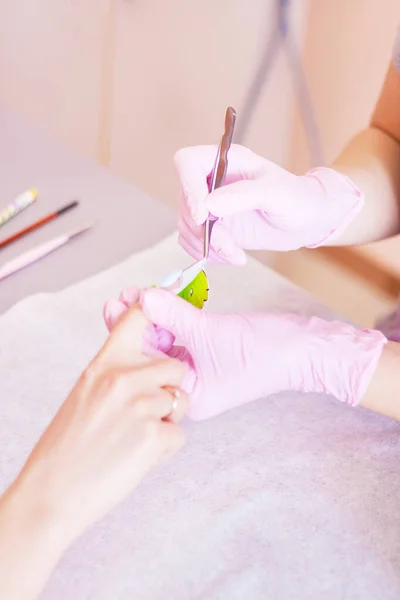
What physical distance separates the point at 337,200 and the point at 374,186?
8 centimetres

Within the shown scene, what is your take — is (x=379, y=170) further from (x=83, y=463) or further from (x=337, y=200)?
(x=83, y=463)

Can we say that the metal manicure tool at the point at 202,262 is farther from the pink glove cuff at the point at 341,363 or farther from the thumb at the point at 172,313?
the pink glove cuff at the point at 341,363

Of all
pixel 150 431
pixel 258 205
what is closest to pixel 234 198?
pixel 258 205

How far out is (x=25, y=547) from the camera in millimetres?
473

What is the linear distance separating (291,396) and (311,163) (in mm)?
1161

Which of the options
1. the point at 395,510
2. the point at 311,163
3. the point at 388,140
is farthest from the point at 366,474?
the point at 311,163

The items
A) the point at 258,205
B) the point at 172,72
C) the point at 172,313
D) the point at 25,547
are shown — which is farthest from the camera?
the point at 172,72

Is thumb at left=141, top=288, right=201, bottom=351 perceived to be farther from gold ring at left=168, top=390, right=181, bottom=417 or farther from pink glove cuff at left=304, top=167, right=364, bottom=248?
pink glove cuff at left=304, top=167, right=364, bottom=248

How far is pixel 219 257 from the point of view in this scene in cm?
73

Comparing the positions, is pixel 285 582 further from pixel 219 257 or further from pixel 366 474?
pixel 219 257

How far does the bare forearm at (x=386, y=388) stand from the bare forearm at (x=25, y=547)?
1.08ft

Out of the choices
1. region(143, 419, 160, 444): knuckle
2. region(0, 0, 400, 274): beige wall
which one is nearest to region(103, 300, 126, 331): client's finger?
region(143, 419, 160, 444): knuckle

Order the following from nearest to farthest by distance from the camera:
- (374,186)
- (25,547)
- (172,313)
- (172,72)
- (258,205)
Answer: (25,547) → (172,313) → (258,205) → (374,186) → (172,72)

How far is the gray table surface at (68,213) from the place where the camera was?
824mm
